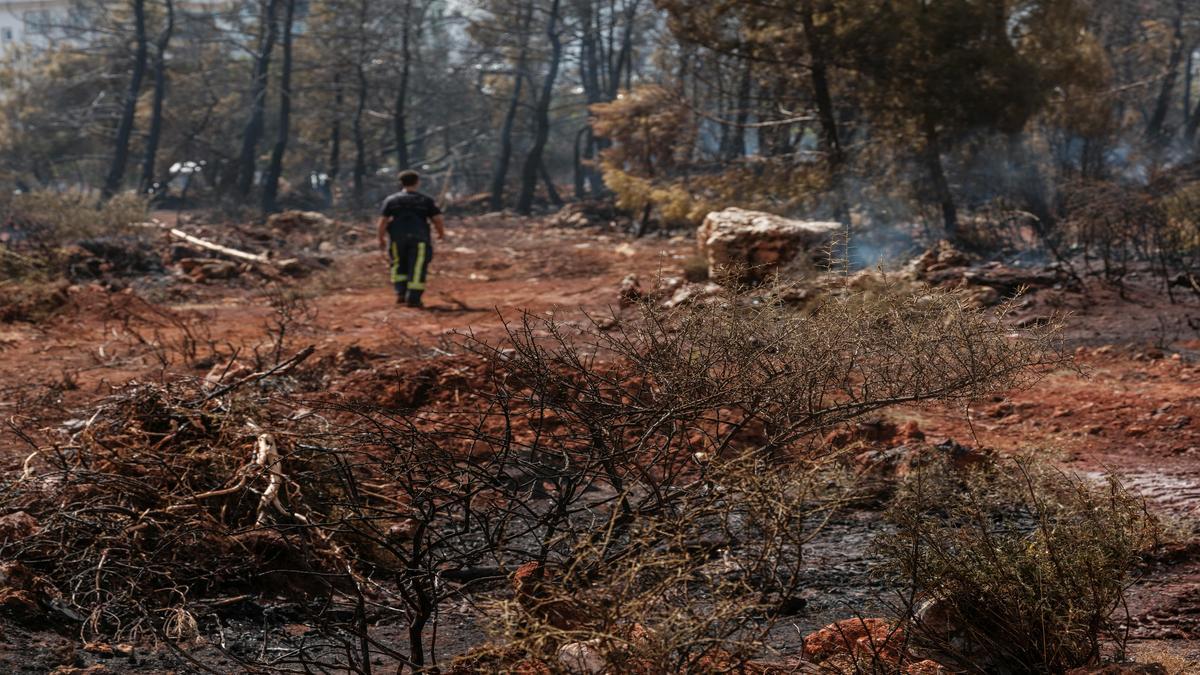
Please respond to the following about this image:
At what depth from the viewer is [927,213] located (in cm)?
1572

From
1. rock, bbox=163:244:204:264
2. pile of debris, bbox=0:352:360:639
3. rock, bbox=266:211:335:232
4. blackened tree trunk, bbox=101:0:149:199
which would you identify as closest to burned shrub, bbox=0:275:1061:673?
pile of debris, bbox=0:352:360:639

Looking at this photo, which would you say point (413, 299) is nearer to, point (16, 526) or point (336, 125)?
point (16, 526)

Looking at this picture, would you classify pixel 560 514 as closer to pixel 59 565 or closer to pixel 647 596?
pixel 647 596

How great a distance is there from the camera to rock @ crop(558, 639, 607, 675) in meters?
2.99

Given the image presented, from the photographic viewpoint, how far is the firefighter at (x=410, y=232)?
12305mm

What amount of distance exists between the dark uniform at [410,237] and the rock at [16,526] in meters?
7.54

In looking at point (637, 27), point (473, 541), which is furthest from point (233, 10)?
point (473, 541)

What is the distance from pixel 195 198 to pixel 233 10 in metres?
5.92

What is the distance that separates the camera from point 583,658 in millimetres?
3049

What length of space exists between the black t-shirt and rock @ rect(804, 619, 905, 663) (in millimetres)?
8999

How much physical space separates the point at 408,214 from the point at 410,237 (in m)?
0.24

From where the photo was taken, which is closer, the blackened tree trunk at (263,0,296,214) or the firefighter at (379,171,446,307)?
the firefighter at (379,171,446,307)

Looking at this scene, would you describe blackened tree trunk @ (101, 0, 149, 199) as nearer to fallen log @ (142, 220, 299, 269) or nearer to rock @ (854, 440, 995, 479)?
fallen log @ (142, 220, 299, 269)

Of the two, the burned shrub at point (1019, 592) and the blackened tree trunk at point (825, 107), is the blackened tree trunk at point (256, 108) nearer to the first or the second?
the blackened tree trunk at point (825, 107)
